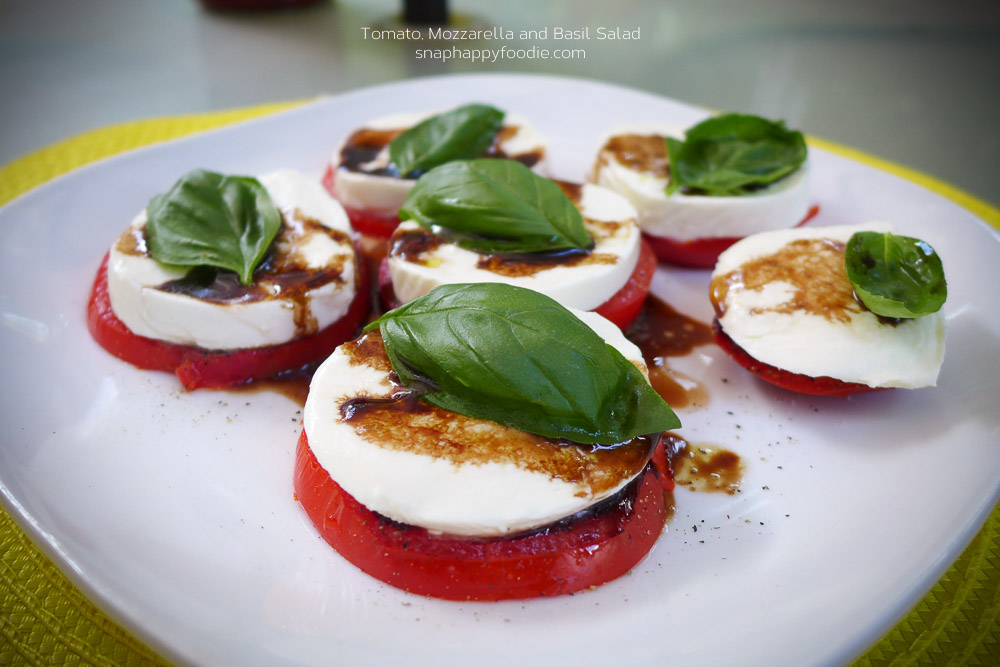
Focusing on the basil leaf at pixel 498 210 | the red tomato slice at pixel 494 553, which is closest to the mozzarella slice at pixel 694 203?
the basil leaf at pixel 498 210

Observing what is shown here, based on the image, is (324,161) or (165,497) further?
(324,161)

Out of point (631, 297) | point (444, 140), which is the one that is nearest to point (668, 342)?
point (631, 297)

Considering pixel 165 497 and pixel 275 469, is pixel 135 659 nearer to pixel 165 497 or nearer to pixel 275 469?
pixel 165 497

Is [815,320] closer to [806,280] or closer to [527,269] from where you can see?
[806,280]

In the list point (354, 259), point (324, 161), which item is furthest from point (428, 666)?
point (324, 161)

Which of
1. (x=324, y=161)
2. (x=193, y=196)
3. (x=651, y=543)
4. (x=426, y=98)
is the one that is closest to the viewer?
(x=651, y=543)

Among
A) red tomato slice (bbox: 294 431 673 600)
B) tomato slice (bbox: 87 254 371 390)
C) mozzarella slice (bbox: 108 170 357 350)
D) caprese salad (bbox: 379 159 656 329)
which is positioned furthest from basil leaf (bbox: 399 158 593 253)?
red tomato slice (bbox: 294 431 673 600)
